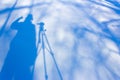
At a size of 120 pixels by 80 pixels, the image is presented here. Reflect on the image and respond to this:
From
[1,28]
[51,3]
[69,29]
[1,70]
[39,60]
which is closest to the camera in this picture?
[1,70]

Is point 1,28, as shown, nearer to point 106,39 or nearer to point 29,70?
point 29,70

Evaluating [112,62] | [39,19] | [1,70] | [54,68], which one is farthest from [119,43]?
[1,70]

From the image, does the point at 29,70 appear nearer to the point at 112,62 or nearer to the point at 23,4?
the point at 112,62

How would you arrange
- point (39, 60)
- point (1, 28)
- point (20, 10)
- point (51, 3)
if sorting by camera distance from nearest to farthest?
point (39, 60) → point (1, 28) → point (20, 10) → point (51, 3)

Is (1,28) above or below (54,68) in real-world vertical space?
above

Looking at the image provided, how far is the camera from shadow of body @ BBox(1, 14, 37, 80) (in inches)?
161

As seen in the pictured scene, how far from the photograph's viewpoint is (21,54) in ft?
15.0

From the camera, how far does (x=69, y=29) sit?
557 cm

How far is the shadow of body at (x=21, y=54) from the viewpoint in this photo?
4082mm

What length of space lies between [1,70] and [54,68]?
127 cm

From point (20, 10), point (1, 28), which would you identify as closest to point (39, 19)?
point (20, 10)

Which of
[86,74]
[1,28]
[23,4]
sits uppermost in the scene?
[23,4]

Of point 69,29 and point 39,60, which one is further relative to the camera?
point 69,29

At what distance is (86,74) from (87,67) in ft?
0.80
